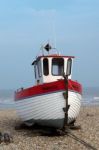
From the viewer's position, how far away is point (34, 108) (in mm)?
16234

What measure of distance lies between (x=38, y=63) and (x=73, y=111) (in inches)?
103

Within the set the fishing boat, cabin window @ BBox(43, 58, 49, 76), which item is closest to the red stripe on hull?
the fishing boat

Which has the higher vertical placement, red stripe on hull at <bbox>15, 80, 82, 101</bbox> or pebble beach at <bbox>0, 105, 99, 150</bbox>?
red stripe on hull at <bbox>15, 80, 82, 101</bbox>

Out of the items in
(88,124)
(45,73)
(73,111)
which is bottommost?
(88,124)

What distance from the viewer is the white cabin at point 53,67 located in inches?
667

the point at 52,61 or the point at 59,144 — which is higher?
the point at 52,61

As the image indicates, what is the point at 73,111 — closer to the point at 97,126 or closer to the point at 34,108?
the point at 34,108

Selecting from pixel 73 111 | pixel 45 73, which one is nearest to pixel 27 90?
pixel 45 73

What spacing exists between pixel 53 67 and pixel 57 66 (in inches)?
5.9

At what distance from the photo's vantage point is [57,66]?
17031 mm

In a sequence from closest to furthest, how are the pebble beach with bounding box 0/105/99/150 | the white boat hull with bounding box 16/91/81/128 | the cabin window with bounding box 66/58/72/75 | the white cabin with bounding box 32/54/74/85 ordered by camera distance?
1. the pebble beach with bounding box 0/105/99/150
2. the white boat hull with bounding box 16/91/81/128
3. the white cabin with bounding box 32/54/74/85
4. the cabin window with bounding box 66/58/72/75

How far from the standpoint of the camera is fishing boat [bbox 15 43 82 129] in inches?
613

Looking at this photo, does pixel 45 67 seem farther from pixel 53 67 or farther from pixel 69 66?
pixel 69 66

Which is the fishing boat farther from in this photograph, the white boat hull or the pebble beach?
the pebble beach
